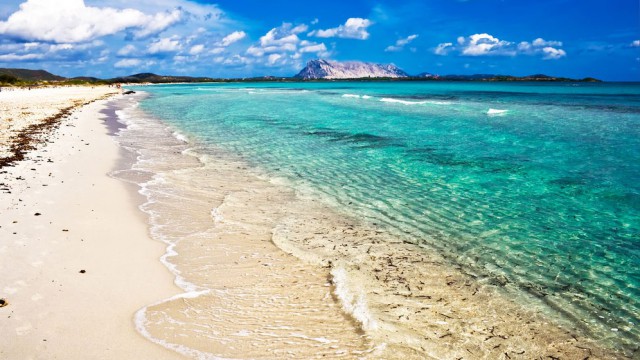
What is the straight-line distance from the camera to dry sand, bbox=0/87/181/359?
5164mm

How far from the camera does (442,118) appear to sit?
36.2 meters

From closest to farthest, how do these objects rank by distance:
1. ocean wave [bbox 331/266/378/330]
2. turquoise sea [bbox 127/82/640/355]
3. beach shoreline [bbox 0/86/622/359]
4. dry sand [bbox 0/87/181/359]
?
dry sand [bbox 0/87/181/359], beach shoreline [bbox 0/86/622/359], ocean wave [bbox 331/266/378/330], turquoise sea [bbox 127/82/640/355]

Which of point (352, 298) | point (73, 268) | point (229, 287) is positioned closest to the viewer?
point (352, 298)

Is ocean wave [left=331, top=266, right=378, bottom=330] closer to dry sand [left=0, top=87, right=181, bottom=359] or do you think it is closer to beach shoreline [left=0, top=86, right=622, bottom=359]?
beach shoreline [left=0, top=86, right=622, bottom=359]

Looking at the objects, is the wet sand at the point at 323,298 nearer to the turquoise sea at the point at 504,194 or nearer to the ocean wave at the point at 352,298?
the ocean wave at the point at 352,298

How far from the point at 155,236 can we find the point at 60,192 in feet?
15.0

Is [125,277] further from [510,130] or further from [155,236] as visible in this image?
[510,130]

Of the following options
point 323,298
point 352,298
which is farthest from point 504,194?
point 323,298

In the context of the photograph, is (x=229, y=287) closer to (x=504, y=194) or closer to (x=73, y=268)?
(x=73, y=268)

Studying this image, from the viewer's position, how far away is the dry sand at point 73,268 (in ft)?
16.9

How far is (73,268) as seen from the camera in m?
7.12

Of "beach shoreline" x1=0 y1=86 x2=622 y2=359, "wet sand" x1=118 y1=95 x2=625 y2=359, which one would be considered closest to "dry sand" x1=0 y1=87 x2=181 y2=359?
"beach shoreline" x1=0 y1=86 x2=622 y2=359

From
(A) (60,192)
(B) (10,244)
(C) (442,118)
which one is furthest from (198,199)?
(C) (442,118)

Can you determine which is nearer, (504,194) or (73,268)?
(73,268)
